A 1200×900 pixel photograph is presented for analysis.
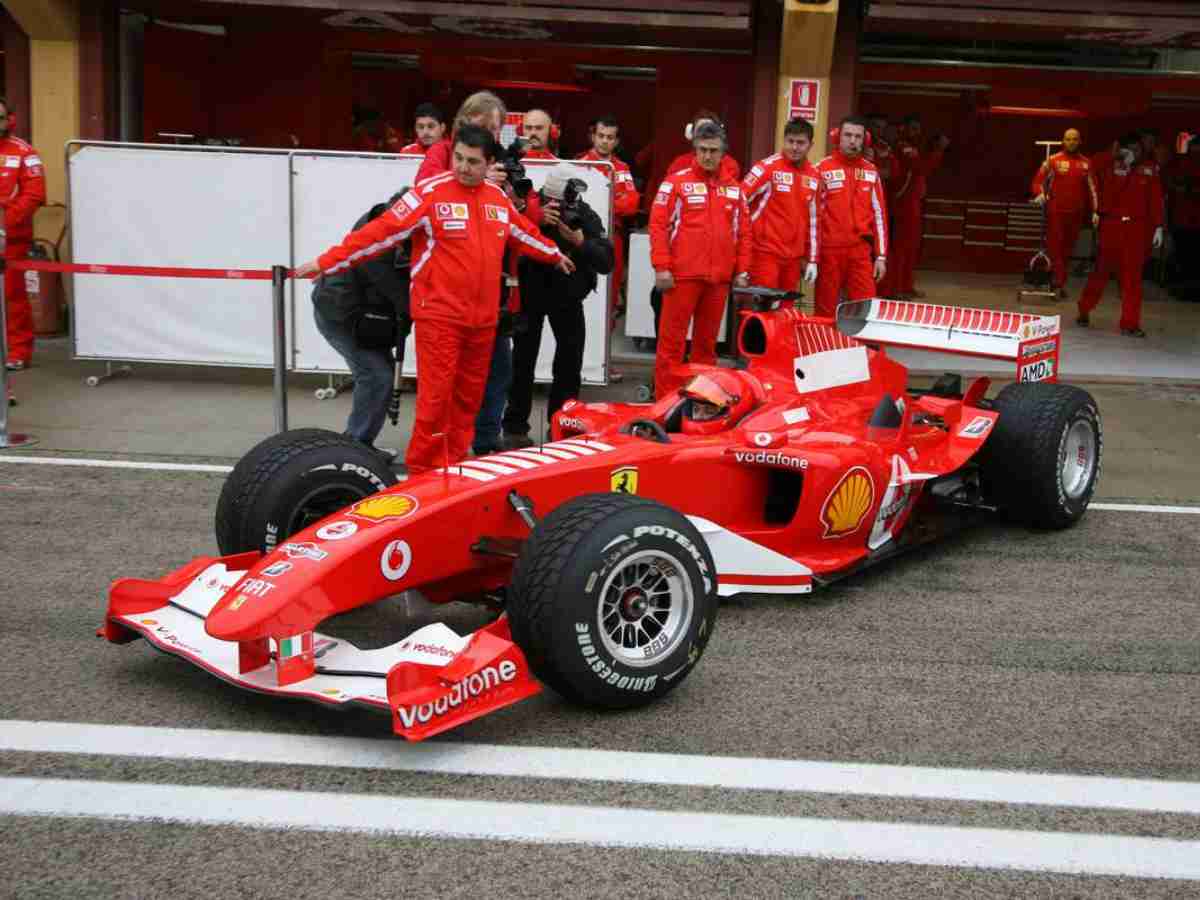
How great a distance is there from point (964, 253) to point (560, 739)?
19.1 m

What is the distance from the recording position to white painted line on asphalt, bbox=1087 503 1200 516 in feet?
25.0

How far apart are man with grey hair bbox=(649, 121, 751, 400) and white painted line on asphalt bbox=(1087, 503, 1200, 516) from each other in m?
2.65

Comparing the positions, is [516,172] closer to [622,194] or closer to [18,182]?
[622,194]

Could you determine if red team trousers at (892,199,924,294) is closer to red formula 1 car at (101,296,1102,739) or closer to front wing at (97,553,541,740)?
red formula 1 car at (101,296,1102,739)

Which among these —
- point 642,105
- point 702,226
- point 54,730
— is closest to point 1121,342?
point 702,226

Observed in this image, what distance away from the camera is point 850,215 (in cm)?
1034

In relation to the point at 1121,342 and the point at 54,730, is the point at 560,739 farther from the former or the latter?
the point at 1121,342

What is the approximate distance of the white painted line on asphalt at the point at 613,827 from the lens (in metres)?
3.73

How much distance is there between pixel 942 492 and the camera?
699cm

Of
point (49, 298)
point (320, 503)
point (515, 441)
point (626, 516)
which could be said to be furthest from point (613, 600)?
point (49, 298)

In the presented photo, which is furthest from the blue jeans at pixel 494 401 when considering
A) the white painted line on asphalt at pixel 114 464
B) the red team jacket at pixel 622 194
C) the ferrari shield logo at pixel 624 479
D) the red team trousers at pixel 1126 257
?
the red team trousers at pixel 1126 257

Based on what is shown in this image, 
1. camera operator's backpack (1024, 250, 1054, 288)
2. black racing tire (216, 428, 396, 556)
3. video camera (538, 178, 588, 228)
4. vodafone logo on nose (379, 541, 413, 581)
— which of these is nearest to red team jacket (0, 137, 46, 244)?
video camera (538, 178, 588, 228)

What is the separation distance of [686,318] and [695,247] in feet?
1.58

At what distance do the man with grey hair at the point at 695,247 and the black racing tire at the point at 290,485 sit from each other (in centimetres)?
392
